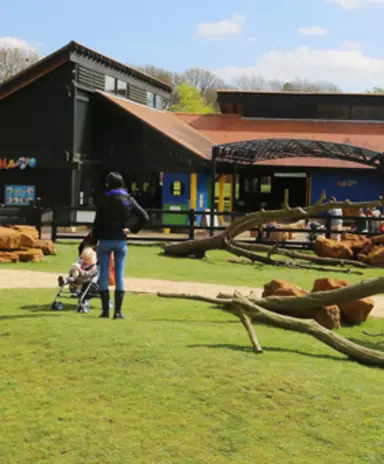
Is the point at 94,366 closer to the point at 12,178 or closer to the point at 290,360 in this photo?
the point at 290,360

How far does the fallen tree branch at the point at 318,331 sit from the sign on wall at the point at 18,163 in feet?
67.4

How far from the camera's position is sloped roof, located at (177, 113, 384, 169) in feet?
105

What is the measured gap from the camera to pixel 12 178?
28.5 m

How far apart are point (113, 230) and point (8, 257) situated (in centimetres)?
736

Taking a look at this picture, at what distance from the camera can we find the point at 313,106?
A: 36.1m

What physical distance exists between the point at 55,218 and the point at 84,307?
38.9 ft

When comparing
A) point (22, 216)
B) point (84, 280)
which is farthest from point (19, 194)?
point (84, 280)

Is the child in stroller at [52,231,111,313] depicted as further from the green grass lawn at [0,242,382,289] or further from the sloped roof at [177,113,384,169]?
the sloped roof at [177,113,384,169]

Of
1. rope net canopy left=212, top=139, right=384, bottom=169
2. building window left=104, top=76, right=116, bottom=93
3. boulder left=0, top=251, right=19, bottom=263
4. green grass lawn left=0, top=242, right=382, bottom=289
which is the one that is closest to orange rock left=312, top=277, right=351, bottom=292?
green grass lawn left=0, top=242, right=382, bottom=289

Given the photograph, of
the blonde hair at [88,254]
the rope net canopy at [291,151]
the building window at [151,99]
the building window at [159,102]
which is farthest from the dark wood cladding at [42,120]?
the blonde hair at [88,254]

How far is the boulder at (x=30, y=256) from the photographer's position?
1585cm

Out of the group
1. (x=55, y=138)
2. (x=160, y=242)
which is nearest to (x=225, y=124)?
(x=55, y=138)

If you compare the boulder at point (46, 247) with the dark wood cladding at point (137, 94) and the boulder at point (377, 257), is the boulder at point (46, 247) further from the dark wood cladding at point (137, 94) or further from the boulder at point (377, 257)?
the dark wood cladding at point (137, 94)

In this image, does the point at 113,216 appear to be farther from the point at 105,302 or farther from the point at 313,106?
the point at 313,106
